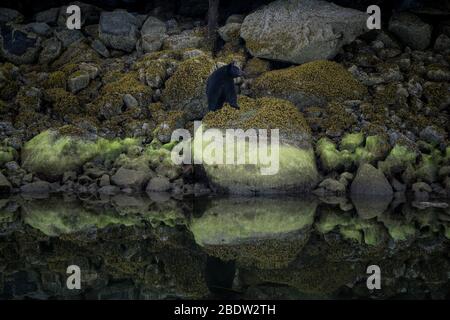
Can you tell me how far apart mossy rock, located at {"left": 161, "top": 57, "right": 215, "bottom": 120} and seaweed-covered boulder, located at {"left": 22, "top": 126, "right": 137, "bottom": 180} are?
234 centimetres

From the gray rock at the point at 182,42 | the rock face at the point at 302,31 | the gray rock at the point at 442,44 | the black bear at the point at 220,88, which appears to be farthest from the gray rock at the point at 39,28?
the gray rock at the point at 442,44

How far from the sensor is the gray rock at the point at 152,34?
2081 cm

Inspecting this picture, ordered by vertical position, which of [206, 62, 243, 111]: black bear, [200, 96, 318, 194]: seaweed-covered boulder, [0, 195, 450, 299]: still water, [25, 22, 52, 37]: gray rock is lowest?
[0, 195, 450, 299]: still water

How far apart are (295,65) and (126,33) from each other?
6853 millimetres

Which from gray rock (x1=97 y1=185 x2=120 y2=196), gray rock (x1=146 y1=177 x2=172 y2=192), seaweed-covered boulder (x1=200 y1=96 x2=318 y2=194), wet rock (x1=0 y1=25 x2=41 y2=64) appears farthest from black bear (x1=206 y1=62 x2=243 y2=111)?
wet rock (x1=0 y1=25 x2=41 y2=64)

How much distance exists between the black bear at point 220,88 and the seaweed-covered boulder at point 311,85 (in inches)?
153

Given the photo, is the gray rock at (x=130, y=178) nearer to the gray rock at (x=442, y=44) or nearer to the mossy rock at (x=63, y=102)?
the mossy rock at (x=63, y=102)

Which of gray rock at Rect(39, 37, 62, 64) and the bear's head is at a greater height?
gray rock at Rect(39, 37, 62, 64)

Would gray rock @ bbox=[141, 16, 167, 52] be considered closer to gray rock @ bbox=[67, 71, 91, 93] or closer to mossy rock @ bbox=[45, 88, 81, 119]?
gray rock @ bbox=[67, 71, 91, 93]

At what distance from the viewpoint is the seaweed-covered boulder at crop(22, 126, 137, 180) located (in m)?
15.2

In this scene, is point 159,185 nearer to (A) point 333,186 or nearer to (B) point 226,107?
(B) point 226,107

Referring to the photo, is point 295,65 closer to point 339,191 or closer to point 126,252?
point 339,191

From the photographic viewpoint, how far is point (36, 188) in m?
14.8

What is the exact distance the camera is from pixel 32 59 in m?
21.2
